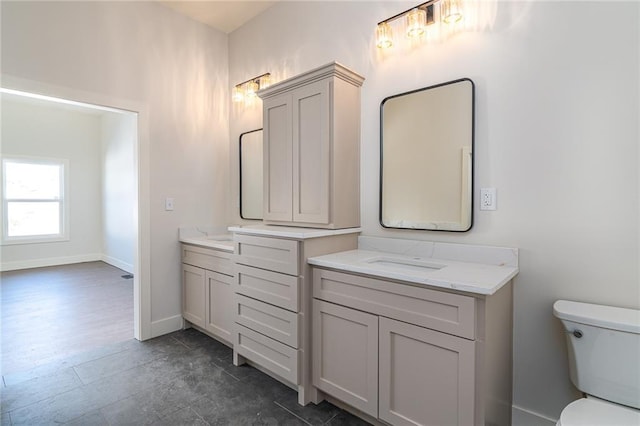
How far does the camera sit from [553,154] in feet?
5.14

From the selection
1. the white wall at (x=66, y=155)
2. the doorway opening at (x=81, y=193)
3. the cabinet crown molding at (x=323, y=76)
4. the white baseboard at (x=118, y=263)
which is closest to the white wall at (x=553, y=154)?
the cabinet crown molding at (x=323, y=76)

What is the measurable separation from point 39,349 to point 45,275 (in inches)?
129

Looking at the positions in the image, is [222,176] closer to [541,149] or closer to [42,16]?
[42,16]

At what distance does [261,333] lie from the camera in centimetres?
216

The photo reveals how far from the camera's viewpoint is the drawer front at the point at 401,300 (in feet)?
4.42

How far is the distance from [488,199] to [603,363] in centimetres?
85

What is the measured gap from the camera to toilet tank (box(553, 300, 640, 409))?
124cm

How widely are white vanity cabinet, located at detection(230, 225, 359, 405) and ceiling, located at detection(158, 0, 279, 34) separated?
6.80 ft

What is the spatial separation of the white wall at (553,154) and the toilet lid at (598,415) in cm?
41

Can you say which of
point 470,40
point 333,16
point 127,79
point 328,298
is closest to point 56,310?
point 127,79

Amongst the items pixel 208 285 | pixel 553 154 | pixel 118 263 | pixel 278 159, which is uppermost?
pixel 278 159

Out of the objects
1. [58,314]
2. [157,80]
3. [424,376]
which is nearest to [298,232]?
[424,376]

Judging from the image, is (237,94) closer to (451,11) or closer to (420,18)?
(420,18)

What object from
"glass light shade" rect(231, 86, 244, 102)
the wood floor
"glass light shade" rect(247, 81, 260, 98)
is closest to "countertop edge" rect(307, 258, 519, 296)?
"glass light shade" rect(247, 81, 260, 98)
